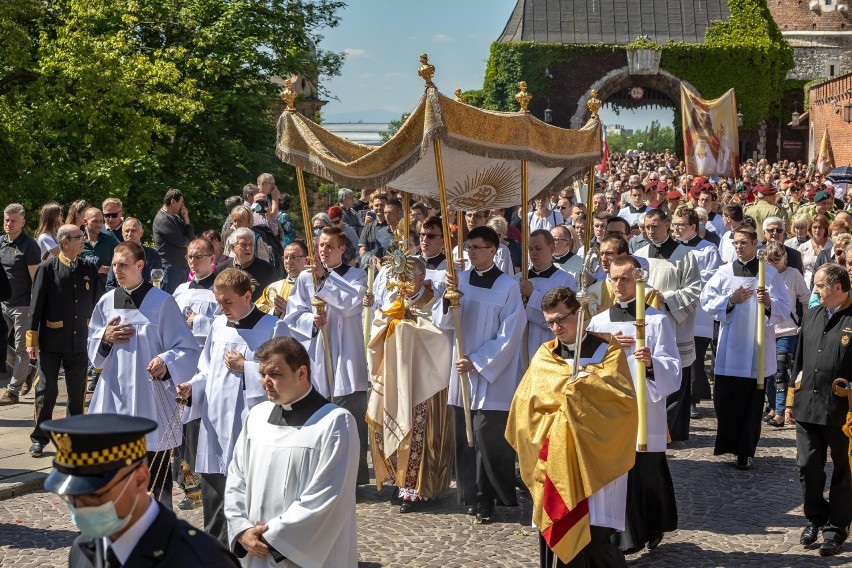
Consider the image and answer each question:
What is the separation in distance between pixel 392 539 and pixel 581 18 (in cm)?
4542

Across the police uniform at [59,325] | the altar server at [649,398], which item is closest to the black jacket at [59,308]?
the police uniform at [59,325]

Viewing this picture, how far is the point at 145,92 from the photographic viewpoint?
20156 mm

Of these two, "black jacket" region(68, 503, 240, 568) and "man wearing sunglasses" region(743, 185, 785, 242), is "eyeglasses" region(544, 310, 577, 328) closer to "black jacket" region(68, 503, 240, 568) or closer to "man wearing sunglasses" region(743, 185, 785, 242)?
"black jacket" region(68, 503, 240, 568)

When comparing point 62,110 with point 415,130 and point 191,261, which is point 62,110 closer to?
point 191,261

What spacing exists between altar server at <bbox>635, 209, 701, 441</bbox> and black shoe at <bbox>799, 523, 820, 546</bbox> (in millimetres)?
2745

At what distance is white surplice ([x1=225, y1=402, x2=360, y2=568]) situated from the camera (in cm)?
543

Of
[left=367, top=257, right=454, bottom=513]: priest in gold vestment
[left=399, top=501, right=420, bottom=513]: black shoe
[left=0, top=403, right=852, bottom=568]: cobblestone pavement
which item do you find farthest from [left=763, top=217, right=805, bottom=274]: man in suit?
[left=399, top=501, right=420, bottom=513]: black shoe

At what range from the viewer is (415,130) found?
8.76m

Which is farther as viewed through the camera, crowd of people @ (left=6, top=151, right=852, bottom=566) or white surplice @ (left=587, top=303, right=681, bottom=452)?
white surplice @ (left=587, top=303, right=681, bottom=452)

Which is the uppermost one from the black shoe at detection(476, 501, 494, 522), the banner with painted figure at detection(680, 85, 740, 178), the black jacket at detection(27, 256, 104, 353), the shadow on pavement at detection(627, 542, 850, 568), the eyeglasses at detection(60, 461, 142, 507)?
the banner with painted figure at detection(680, 85, 740, 178)

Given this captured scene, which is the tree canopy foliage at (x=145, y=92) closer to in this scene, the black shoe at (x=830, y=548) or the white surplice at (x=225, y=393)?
the white surplice at (x=225, y=393)

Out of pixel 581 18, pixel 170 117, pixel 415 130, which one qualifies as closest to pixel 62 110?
pixel 170 117

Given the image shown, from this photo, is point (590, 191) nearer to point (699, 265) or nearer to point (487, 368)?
point (699, 265)

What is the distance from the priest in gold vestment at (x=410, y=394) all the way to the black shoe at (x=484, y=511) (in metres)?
0.58
